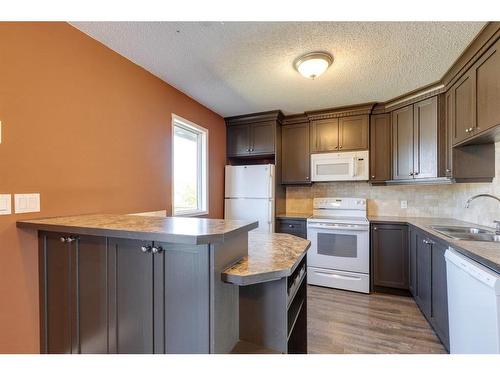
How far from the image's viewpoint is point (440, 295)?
76.7 inches

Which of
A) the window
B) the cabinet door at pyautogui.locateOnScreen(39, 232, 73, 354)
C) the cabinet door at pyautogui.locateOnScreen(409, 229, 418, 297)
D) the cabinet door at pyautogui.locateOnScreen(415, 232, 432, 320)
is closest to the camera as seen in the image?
the cabinet door at pyautogui.locateOnScreen(39, 232, 73, 354)

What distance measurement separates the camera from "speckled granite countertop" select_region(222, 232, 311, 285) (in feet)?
3.21

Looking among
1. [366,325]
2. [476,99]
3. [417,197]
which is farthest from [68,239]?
[417,197]

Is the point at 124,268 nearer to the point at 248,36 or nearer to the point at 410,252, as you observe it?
the point at 248,36

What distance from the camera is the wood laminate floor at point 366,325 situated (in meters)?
1.90

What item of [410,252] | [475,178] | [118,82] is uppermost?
[118,82]

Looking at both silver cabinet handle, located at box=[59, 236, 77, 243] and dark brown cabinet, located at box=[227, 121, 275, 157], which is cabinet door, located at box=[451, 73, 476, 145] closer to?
dark brown cabinet, located at box=[227, 121, 275, 157]

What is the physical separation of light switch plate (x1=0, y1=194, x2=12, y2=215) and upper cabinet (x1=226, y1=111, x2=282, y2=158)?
2710mm

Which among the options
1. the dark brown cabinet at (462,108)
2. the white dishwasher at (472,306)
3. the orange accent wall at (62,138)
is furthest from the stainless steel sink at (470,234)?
the orange accent wall at (62,138)

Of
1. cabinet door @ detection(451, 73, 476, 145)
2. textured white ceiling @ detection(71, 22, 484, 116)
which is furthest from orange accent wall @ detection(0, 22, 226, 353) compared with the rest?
cabinet door @ detection(451, 73, 476, 145)

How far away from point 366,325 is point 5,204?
9.70 feet

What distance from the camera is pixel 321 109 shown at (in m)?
3.35

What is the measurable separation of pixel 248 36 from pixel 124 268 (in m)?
1.77
